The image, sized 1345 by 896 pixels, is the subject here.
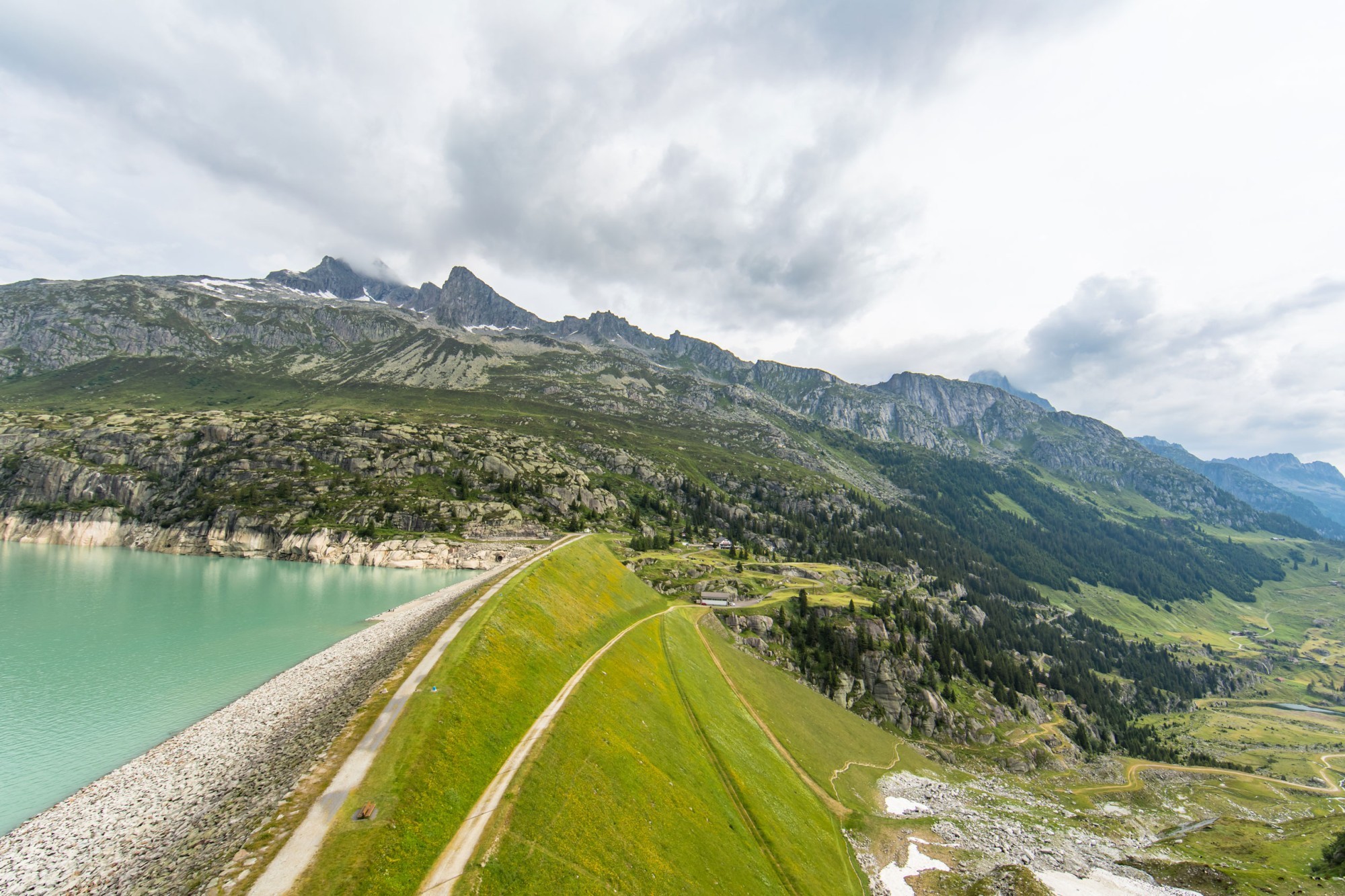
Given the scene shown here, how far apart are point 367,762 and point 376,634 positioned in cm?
4523

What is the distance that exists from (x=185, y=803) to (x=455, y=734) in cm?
1583

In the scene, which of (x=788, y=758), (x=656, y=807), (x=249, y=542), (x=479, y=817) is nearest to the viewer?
(x=479, y=817)

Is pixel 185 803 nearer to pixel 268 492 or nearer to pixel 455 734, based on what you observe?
pixel 455 734

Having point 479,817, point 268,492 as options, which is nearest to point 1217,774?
point 479,817

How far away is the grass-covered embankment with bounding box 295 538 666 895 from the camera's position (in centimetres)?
1916

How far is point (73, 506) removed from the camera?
461ft

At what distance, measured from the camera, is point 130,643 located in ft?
197

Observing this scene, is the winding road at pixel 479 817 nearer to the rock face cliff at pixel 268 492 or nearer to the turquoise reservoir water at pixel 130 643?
the turquoise reservoir water at pixel 130 643

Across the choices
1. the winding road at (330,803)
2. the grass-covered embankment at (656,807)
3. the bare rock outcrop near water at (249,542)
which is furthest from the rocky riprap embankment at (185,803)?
the bare rock outcrop near water at (249,542)

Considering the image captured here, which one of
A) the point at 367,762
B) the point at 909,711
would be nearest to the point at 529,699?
the point at 367,762

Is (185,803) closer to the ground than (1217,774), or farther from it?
farther from it

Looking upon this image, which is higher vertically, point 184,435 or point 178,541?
point 184,435

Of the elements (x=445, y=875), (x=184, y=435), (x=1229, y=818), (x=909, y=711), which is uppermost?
(x=184, y=435)

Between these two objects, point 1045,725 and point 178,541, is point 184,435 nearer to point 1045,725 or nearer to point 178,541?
point 178,541
